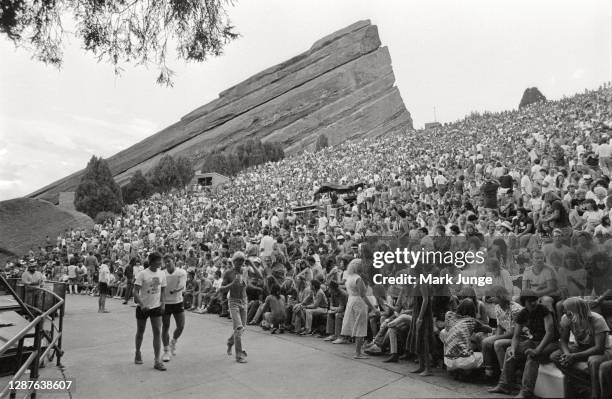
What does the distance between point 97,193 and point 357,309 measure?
45732 mm


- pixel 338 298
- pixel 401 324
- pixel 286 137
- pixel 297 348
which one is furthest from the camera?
pixel 286 137

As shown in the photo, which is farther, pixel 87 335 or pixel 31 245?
pixel 31 245

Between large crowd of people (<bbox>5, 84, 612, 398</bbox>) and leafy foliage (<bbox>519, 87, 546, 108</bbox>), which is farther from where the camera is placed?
leafy foliage (<bbox>519, 87, 546, 108</bbox>)

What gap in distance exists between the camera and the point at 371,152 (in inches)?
1353

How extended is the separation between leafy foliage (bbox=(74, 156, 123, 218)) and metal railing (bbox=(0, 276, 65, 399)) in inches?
1625

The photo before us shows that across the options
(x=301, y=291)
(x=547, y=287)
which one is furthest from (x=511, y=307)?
(x=301, y=291)

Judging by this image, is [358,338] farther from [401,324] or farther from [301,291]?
[301,291]

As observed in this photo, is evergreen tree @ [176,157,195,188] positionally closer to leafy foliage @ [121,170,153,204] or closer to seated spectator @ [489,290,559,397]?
leafy foliage @ [121,170,153,204]

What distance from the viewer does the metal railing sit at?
4.27m

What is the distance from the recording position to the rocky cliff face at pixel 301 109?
8038 centimetres

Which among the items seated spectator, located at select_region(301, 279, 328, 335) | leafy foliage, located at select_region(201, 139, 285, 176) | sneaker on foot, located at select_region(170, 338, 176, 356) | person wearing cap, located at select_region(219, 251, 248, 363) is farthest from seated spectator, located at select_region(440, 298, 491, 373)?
leafy foliage, located at select_region(201, 139, 285, 176)

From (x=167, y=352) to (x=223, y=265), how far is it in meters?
6.16

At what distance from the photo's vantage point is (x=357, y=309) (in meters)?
7.12

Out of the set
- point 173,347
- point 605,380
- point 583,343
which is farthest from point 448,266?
point 173,347
